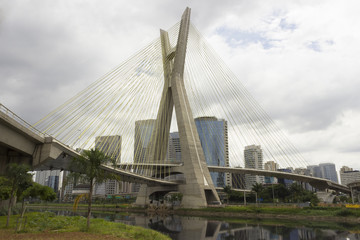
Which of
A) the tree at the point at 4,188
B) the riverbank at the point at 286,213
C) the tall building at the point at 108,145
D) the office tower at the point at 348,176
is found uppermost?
the office tower at the point at 348,176

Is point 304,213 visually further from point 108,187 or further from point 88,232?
point 108,187

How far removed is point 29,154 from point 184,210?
2835cm

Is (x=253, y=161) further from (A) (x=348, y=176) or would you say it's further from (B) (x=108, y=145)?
(B) (x=108, y=145)

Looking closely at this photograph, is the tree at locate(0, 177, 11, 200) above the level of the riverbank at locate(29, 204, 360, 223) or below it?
above

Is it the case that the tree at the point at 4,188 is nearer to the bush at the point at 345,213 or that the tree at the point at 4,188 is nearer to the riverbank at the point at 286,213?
the riverbank at the point at 286,213

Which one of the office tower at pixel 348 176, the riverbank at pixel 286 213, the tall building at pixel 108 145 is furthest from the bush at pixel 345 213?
the office tower at pixel 348 176

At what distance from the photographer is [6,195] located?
76.9 ft

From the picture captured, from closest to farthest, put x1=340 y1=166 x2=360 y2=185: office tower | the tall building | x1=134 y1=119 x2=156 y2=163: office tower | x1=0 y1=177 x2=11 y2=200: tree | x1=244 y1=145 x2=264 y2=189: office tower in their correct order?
x1=0 y1=177 x2=11 y2=200: tree, the tall building, x1=134 y1=119 x2=156 y2=163: office tower, x1=244 y1=145 x2=264 y2=189: office tower, x1=340 y1=166 x2=360 y2=185: office tower

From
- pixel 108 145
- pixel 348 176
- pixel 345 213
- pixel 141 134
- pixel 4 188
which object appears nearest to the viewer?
pixel 4 188

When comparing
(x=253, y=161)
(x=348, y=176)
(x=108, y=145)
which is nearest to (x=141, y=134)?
(x=108, y=145)

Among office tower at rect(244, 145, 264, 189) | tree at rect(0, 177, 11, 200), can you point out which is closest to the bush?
tree at rect(0, 177, 11, 200)

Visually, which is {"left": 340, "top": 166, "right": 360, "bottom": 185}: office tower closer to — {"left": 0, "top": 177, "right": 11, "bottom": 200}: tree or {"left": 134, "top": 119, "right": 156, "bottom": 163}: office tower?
{"left": 134, "top": 119, "right": 156, "bottom": 163}: office tower

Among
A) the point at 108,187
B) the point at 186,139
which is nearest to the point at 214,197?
the point at 186,139

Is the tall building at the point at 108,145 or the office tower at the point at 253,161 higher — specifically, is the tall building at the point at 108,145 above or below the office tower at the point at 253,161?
below
